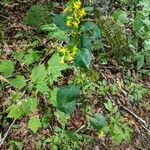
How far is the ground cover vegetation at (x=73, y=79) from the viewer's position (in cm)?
265

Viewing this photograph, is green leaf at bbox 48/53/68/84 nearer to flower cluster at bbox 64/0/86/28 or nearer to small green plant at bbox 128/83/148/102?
flower cluster at bbox 64/0/86/28

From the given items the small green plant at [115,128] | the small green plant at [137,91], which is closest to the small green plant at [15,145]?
the small green plant at [115,128]

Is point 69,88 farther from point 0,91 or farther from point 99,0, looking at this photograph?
point 99,0

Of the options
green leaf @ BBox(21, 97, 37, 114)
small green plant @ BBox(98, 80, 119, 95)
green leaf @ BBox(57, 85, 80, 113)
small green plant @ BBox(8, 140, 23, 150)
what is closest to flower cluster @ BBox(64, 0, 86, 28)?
green leaf @ BBox(57, 85, 80, 113)

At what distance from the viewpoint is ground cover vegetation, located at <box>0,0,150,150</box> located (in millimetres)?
2650

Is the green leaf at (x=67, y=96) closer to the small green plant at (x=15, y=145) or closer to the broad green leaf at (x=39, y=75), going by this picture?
the broad green leaf at (x=39, y=75)

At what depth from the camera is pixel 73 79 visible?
3.40m

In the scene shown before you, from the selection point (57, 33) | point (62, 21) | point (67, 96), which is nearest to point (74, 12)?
point (62, 21)

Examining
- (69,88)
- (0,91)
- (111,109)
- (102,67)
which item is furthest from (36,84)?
(102,67)

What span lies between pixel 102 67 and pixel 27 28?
93 centimetres

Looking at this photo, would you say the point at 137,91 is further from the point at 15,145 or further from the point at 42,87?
the point at 15,145

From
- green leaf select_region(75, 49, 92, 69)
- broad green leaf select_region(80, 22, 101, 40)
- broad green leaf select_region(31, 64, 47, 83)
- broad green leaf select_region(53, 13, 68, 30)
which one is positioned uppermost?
broad green leaf select_region(53, 13, 68, 30)

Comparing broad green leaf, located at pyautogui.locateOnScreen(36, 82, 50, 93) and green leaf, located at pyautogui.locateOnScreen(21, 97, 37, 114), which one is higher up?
broad green leaf, located at pyautogui.locateOnScreen(36, 82, 50, 93)

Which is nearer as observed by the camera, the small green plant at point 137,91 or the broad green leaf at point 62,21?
the broad green leaf at point 62,21
